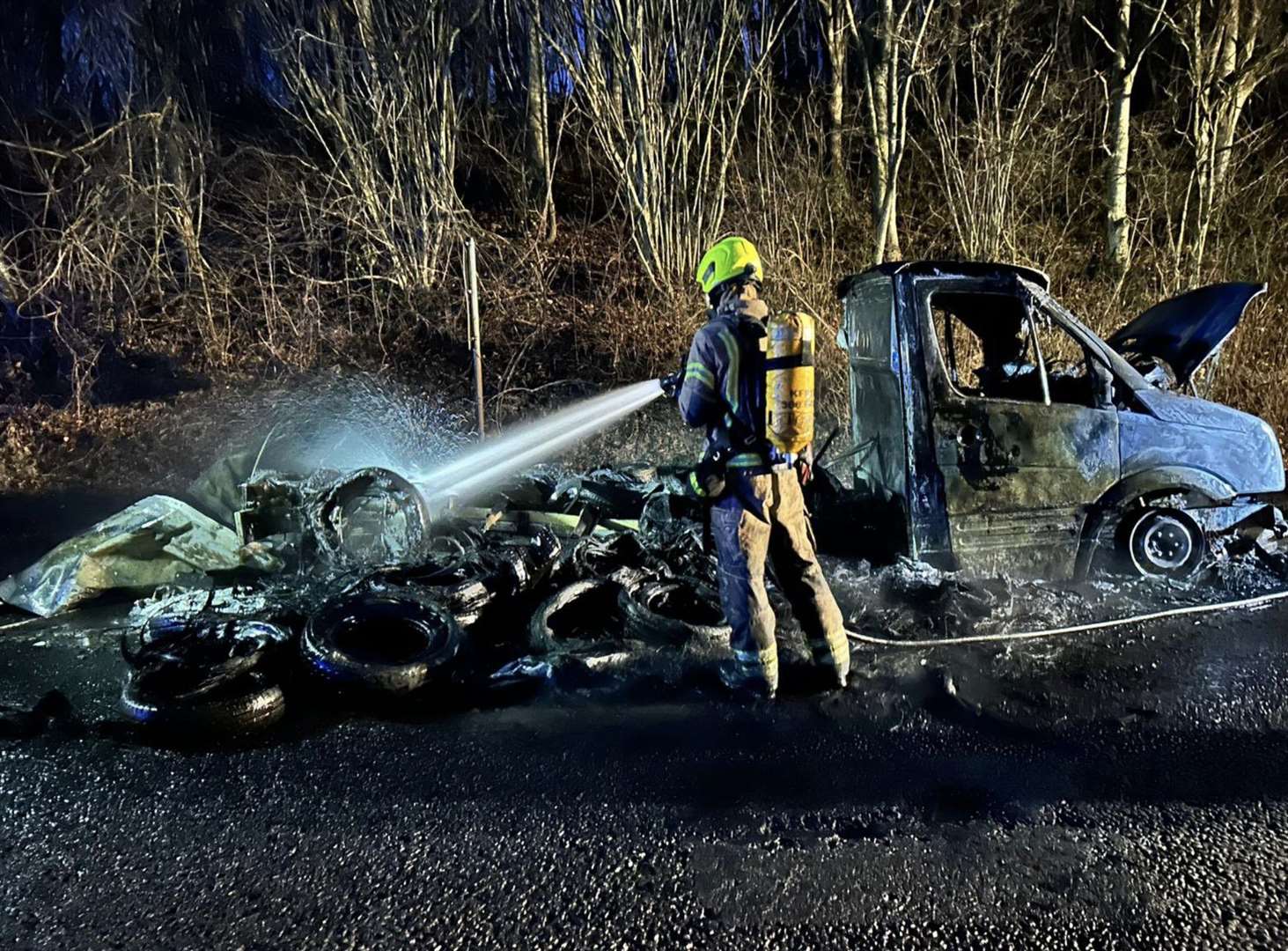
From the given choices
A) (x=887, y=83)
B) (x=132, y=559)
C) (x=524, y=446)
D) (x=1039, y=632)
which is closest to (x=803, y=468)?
(x=1039, y=632)

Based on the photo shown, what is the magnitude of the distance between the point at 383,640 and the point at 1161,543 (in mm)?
4870

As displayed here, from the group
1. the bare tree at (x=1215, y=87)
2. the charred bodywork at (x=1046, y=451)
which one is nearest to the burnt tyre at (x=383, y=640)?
the charred bodywork at (x=1046, y=451)

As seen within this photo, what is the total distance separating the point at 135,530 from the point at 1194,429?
6911 millimetres

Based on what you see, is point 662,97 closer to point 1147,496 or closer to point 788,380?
point 1147,496

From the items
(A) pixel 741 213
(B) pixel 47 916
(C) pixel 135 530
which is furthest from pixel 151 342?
(B) pixel 47 916

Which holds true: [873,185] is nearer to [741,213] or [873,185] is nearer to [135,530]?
[741,213]

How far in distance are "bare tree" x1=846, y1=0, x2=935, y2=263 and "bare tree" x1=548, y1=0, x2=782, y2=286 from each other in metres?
1.47

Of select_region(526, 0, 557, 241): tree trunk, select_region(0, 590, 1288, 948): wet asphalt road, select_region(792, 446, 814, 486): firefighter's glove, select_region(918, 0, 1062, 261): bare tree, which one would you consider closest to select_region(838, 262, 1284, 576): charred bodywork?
select_region(0, 590, 1288, 948): wet asphalt road

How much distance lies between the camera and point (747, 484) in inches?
150

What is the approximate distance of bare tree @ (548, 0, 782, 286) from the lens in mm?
10148

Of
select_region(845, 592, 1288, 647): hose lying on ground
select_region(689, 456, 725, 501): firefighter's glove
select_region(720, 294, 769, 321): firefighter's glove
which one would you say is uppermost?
select_region(720, 294, 769, 321): firefighter's glove

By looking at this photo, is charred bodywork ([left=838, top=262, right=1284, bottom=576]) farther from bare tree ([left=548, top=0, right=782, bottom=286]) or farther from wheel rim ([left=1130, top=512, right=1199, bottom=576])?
bare tree ([left=548, top=0, right=782, bottom=286])

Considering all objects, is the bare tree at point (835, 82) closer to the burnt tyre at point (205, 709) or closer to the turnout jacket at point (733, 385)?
the turnout jacket at point (733, 385)

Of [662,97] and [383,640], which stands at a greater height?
[662,97]
